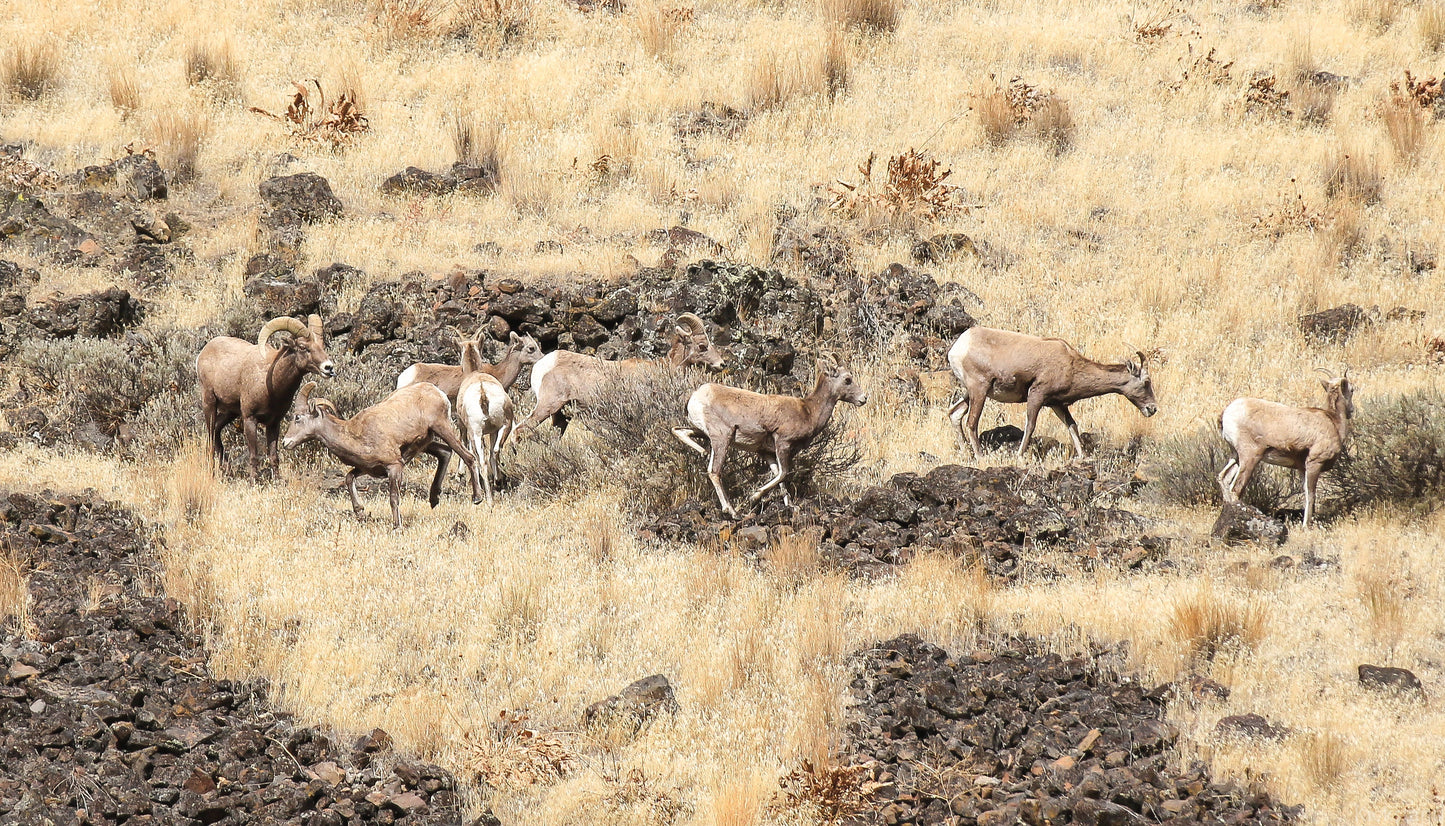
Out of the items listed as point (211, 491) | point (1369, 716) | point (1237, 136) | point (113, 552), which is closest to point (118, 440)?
point (211, 491)

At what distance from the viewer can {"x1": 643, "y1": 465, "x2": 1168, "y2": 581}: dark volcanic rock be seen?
915 centimetres

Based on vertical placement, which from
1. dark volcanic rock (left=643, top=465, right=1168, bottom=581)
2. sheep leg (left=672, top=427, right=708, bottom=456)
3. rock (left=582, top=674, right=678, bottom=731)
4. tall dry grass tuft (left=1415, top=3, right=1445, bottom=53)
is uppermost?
tall dry grass tuft (left=1415, top=3, right=1445, bottom=53)

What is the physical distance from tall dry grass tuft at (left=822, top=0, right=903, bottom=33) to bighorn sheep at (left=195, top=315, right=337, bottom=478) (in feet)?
41.1

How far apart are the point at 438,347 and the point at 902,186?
20.7 feet

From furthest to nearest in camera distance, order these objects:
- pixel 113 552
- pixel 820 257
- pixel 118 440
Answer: pixel 820 257 < pixel 118 440 < pixel 113 552

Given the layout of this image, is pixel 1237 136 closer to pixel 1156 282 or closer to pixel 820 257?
pixel 1156 282

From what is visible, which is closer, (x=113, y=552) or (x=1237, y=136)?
(x=113, y=552)

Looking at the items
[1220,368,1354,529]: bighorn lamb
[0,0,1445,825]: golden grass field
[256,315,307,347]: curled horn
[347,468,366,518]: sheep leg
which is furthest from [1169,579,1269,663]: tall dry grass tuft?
[256,315,307,347]: curled horn

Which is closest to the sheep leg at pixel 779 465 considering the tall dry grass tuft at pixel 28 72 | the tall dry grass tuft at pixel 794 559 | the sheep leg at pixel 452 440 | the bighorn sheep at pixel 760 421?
the bighorn sheep at pixel 760 421

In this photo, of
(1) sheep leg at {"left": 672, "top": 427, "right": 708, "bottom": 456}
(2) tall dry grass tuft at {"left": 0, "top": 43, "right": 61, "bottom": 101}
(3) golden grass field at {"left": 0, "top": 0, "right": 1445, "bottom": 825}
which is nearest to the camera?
(3) golden grass field at {"left": 0, "top": 0, "right": 1445, "bottom": 825}

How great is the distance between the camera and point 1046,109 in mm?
18328

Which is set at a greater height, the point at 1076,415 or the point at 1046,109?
the point at 1046,109

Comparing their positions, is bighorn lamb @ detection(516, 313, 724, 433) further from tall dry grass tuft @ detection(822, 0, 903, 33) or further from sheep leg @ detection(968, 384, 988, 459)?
tall dry grass tuft @ detection(822, 0, 903, 33)

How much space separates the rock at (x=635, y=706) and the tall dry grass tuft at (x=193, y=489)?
372 cm
